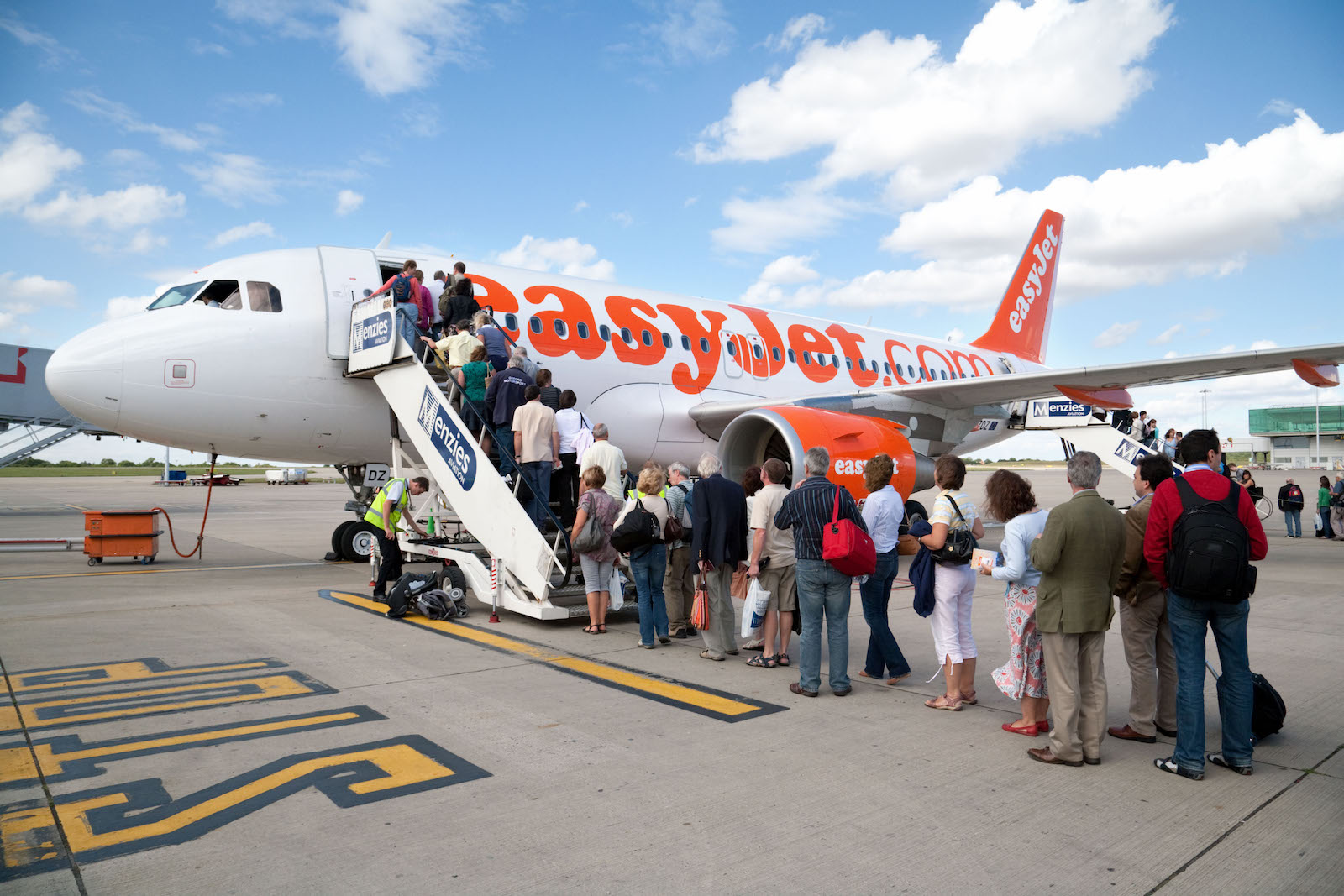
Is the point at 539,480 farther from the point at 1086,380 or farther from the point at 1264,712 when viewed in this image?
the point at 1086,380

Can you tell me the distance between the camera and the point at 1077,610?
4.05 metres

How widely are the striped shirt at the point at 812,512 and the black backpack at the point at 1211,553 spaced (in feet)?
5.98

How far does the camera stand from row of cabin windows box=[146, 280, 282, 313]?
30.2 ft

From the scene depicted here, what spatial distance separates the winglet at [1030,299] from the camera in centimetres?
1934

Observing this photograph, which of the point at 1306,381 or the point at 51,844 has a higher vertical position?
the point at 1306,381

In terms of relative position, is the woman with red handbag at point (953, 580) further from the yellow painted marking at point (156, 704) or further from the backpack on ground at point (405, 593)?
the backpack on ground at point (405, 593)

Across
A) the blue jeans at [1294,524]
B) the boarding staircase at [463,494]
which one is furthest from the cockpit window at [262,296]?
the blue jeans at [1294,524]

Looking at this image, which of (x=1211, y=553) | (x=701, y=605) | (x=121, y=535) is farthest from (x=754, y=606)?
(x=121, y=535)

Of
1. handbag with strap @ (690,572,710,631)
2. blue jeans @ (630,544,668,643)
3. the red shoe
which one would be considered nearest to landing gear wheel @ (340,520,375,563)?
blue jeans @ (630,544,668,643)

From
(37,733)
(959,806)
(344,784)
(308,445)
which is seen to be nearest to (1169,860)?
(959,806)

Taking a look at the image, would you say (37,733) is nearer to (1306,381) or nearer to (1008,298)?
(1306,381)

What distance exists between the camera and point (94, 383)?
8.45 metres

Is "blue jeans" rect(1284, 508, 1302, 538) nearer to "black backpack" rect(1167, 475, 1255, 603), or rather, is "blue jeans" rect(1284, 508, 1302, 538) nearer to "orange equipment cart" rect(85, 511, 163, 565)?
"black backpack" rect(1167, 475, 1255, 603)

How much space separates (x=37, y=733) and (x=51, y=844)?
5.34 ft
